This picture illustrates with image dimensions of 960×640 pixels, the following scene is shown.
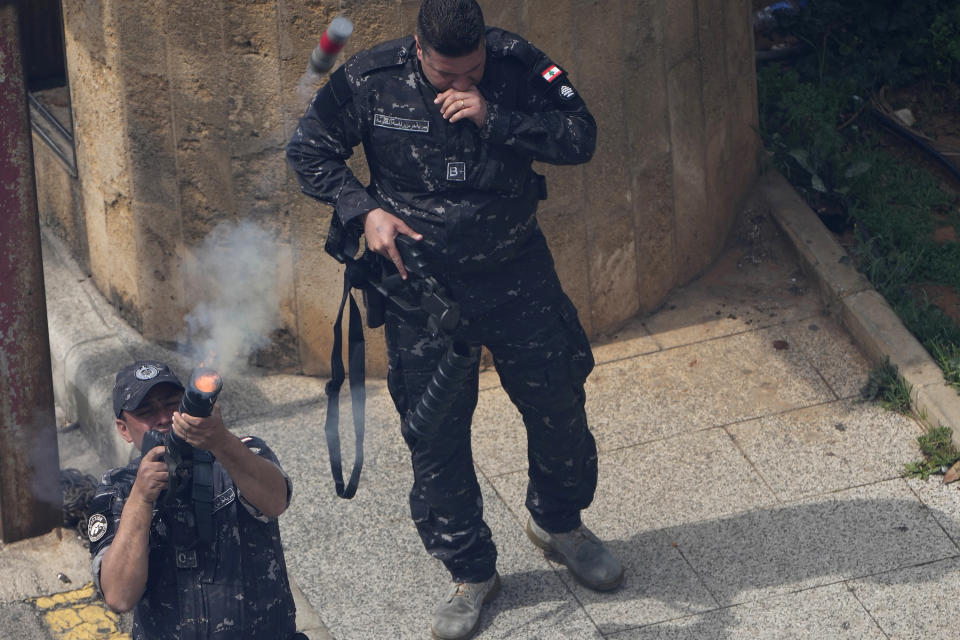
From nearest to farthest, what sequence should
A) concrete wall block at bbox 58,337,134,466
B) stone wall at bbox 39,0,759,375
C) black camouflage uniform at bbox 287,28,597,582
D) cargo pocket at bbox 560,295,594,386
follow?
black camouflage uniform at bbox 287,28,597,582 → cargo pocket at bbox 560,295,594,386 → stone wall at bbox 39,0,759,375 → concrete wall block at bbox 58,337,134,466

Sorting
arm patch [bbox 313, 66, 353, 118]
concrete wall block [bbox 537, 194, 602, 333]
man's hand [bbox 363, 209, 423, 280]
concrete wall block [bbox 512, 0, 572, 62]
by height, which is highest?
arm patch [bbox 313, 66, 353, 118]

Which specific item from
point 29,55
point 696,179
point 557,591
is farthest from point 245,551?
point 29,55

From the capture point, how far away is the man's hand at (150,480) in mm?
3943

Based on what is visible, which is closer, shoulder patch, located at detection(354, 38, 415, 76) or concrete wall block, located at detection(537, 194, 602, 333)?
shoulder patch, located at detection(354, 38, 415, 76)

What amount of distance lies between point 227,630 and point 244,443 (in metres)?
0.55

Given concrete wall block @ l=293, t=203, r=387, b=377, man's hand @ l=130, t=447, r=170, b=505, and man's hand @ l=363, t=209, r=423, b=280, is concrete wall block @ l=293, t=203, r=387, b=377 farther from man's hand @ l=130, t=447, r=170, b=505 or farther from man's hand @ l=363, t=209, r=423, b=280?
man's hand @ l=130, t=447, r=170, b=505

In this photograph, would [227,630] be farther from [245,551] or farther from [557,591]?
[557,591]

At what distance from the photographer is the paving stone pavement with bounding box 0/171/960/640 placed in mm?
5457

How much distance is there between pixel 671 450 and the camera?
254 inches

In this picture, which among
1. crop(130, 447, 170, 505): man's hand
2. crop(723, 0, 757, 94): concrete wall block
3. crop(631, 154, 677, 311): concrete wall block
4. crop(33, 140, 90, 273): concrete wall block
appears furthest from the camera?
crop(33, 140, 90, 273): concrete wall block

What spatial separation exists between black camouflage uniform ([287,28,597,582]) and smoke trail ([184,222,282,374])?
6.12ft

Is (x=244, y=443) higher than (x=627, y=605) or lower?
higher

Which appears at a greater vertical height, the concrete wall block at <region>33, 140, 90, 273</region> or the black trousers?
the black trousers

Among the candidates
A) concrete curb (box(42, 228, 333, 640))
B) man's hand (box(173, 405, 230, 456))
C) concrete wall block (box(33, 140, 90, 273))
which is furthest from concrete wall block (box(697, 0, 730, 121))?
man's hand (box(173, 405, 230, 456))
